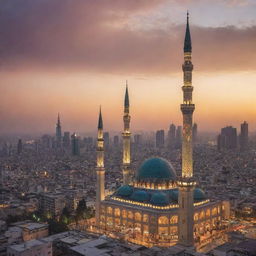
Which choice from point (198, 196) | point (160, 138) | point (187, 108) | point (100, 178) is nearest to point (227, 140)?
point (160, 138)

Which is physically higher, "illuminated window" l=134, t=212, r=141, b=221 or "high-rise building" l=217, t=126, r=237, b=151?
"high-rise building" l=217, t=126, r=237, b=151

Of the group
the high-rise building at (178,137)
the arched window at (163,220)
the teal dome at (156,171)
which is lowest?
the arched window at (163,220)

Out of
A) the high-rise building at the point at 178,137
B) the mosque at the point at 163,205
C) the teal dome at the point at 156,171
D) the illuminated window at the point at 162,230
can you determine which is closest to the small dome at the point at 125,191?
the mosque at the point at 163,205

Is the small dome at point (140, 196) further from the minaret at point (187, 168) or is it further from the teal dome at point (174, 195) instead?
the minaret at point (187, 168)

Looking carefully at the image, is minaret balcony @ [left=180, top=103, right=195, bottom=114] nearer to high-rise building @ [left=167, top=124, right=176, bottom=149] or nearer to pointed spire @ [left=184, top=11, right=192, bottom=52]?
pointed spire @ [left=184, top=11, right=192, bottom=52]

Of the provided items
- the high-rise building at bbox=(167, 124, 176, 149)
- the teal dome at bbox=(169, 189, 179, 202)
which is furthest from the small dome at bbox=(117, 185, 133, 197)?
the high-rise building at bbox=(167, 124, 176, 149)

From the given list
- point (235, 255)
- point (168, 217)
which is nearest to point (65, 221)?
point (168, 217)

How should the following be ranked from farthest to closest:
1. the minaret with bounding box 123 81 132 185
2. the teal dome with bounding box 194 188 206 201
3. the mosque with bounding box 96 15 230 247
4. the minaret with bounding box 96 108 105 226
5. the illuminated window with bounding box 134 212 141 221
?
the minaret with bounding box 123 81 132 185, the minaret with bounding box 96 108 105 226, the teal dome with bounding box 194 188 206 201, the illuminated window with bounding box 134 212 141 221, the mosque with bounding box 96 15 230 247

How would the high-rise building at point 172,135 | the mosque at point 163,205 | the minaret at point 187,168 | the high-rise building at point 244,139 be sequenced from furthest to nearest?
1. the high-rise building at point 172,135
2. the high-rise building at point 244,139
3. the mosque at point 163,205
4. the minaret at point 187,168
